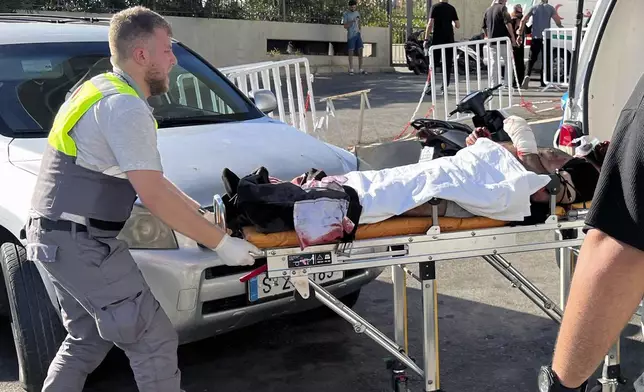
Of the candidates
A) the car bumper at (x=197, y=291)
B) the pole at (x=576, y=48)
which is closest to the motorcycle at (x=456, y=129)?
the pole at (x=576, y=48)

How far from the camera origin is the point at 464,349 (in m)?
4.09

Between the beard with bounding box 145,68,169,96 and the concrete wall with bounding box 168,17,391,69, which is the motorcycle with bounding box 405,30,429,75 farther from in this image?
the beard with bounding box 145,68,169,96

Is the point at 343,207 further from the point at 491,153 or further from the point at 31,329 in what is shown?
the point at 31,329

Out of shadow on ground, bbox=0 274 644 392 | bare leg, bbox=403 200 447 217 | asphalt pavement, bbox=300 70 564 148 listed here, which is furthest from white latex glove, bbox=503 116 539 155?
asphalt pavement, bbox=300 70 564 148

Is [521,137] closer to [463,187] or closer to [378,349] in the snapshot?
[463,187]

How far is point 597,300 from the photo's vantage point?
1555mm

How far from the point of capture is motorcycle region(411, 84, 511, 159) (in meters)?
3.44

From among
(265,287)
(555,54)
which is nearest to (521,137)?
(265,287)

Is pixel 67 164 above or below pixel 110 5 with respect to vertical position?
below

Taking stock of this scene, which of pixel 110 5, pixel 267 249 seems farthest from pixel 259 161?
pixel 110 5

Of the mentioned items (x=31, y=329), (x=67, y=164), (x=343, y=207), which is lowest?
(x=31, y=329)

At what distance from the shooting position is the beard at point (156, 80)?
2803 millimetres

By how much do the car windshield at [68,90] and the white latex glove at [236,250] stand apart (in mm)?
1694

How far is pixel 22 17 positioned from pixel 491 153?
3.97 m
